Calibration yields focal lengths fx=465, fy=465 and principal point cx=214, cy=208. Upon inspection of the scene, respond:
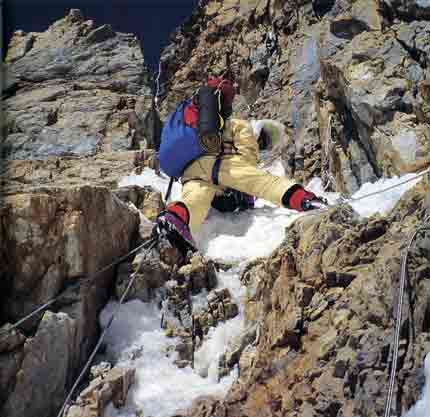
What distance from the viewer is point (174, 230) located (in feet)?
16.4

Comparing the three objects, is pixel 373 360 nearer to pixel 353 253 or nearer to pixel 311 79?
pixel 353 253

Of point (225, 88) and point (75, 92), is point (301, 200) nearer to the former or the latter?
point (225, 88)

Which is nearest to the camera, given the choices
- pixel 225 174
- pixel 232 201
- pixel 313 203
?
pixel 313 203

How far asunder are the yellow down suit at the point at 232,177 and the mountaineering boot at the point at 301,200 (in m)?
0.08

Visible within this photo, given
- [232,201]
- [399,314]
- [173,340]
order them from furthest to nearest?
[232,201]
[173,340]
[399,314]

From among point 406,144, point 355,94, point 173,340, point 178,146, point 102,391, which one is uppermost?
point 355,94

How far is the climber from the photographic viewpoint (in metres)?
5.60

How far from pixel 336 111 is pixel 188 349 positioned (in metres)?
4.55

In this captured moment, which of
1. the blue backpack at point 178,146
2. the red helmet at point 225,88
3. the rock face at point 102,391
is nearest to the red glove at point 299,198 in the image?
the blue backpack at point 178,146

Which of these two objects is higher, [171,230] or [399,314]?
[399,314]

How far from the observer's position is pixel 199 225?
572 cm


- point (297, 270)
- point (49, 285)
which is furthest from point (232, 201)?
point (49, 285)

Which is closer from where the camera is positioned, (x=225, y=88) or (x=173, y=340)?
(x=173, y=340)

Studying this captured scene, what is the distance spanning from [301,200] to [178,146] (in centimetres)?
178
